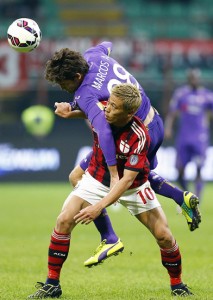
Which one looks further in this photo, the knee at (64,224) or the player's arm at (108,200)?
the knee at (64,224)

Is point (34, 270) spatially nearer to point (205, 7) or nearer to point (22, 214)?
point (22, 214)

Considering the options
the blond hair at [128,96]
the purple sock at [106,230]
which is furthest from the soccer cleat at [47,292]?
the blond hair at [128,96]

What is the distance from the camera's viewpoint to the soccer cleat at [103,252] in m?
7.33

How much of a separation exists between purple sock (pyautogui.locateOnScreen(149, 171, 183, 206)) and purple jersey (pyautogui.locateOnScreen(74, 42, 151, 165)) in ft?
1.92

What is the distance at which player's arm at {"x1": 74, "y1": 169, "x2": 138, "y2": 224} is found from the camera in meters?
6.60

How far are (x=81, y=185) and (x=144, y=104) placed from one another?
107cm

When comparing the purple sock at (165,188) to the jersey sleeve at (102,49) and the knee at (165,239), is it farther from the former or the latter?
the jersey sleeve at (102,49)

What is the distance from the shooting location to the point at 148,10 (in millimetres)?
28609

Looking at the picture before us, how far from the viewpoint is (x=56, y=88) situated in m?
23.5

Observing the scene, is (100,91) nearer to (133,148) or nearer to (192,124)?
(133,148)

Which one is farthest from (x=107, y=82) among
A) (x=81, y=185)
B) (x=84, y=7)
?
(x=84, y=7)

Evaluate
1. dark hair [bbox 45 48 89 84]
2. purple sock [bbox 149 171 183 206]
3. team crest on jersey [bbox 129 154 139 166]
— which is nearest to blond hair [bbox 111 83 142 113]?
team crest on jersey [bbox 129 154 139 166]

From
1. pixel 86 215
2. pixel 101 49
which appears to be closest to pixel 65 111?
pixel 101 49

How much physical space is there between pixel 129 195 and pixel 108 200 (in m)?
0.50
